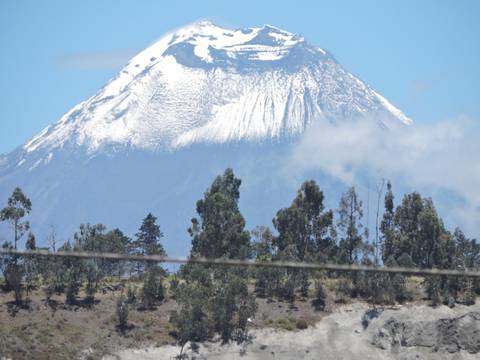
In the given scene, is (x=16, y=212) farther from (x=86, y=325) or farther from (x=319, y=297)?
(x=319, y=297)

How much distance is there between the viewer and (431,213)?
90.7 meters

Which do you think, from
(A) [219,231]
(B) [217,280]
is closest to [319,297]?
(B) [217,280]

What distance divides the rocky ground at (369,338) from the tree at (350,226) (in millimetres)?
8537

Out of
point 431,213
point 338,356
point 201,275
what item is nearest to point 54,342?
point 201,275

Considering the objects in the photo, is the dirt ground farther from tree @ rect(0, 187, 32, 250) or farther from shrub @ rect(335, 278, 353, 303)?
tree @ rect(0, 187, 32, 250)

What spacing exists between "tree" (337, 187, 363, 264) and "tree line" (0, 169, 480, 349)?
106 mm

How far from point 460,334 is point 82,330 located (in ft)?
96.2

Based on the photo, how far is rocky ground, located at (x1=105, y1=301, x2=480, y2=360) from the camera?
76562 mm

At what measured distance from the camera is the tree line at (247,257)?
78812 millimetres

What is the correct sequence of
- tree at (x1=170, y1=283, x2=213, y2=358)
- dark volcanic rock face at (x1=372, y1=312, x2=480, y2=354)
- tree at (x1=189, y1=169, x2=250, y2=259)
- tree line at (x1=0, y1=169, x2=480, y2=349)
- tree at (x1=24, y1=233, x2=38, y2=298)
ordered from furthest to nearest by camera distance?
tree at (x1=189, y1=169, x2=250, y2=259)
tree at (x1=24, y1=233, x2=38, y2=298)
dark volcanic rock face at (x1=372, y1=312, x2=480, y2=354)
tree line at (x1=0, y1=169, x2=480, y2=349)
tree at (x1=170, y1=283, x2=213, y2=358)

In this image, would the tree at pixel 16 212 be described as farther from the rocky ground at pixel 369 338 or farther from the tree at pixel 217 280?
the rocky ground at pixel 369 338

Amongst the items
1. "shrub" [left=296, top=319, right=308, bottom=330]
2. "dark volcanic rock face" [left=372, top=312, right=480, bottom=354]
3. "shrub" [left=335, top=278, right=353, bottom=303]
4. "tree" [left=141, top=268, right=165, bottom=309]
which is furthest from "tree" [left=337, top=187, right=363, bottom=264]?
"tree" [left=141, top=268, right=165, bottom=309]

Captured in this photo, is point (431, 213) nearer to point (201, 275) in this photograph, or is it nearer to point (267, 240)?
point (267, 240)

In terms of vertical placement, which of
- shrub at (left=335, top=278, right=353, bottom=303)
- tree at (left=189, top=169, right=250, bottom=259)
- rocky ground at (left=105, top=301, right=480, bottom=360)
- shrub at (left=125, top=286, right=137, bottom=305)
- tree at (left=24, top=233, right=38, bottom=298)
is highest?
tree at (left=189, top=169, right=250, bottom=259)
